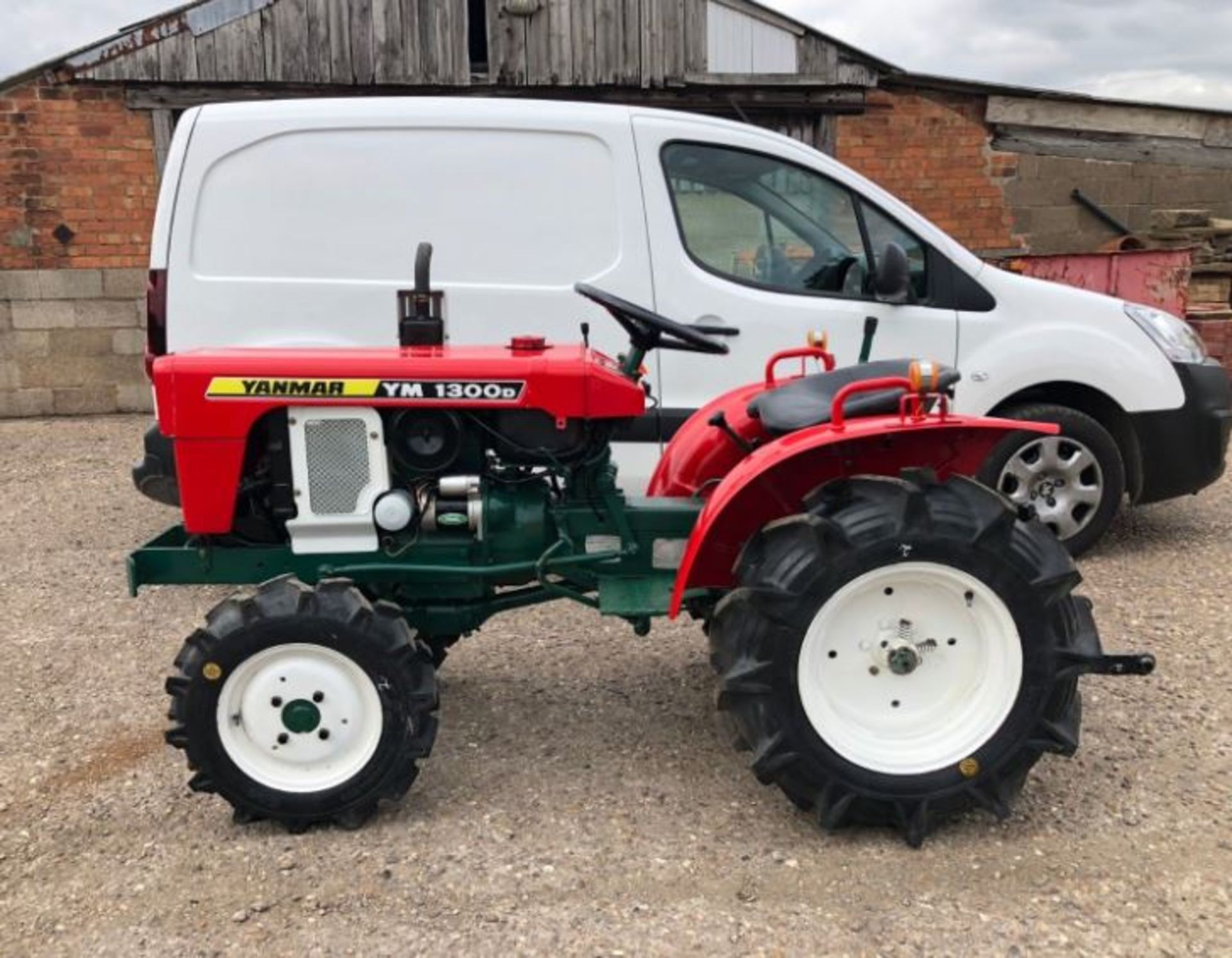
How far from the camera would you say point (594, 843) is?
8.79 feet

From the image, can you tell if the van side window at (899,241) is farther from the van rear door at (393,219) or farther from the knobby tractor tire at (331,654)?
the knobby tractor tire at (331,654)

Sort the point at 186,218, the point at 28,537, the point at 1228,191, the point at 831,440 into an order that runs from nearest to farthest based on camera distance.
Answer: the point at 831,440 → the point at 186,218 → the point at 28,537 → the point at 1228,191

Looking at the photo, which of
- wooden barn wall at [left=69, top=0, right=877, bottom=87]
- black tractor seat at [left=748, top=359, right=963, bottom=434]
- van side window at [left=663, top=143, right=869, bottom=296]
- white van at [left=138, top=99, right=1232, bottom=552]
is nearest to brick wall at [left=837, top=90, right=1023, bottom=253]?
wooden barn wall at [left=69, top=0, right=877, bottom=87]

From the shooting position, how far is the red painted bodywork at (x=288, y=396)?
9.02 ft

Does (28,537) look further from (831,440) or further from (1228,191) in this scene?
(1228,191)

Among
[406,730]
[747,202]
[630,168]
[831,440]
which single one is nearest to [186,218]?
[630,168]

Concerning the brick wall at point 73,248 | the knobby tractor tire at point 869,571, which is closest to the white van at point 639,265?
the knobby tractor tire at point 869,571

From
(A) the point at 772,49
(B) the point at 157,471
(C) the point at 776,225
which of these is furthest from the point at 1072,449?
(A) the point at 772,49

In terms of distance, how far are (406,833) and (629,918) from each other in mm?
656

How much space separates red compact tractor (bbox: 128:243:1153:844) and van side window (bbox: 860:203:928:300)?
1.74 metres

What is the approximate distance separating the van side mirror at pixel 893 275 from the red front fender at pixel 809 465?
1305 mm

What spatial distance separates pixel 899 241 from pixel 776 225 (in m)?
0.54

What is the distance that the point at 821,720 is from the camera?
2.65m

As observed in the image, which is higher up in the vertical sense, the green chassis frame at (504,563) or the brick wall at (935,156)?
the brick wall at (935,156)
